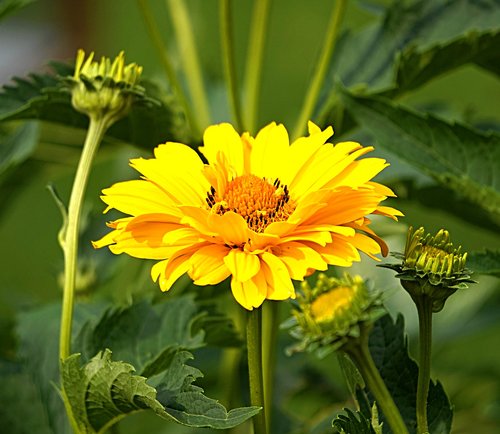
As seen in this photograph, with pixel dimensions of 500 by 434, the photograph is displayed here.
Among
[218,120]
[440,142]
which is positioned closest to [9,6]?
[218,120]

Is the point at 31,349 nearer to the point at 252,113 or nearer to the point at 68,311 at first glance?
the point at 68,311

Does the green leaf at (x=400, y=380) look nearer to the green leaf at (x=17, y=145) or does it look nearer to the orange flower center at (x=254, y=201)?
the orange flower center at (x=254, y=201)

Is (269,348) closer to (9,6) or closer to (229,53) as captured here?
(229,53)

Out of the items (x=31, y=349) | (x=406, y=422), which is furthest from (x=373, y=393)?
(x=31, y=349)

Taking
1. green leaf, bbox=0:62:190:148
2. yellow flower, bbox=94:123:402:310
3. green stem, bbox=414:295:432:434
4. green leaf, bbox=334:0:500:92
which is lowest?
green stem, bbox=414:295:432:434

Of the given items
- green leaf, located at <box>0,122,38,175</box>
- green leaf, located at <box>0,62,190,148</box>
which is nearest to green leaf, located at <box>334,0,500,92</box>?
green leaf, located at <box>0,62,190,148</box>

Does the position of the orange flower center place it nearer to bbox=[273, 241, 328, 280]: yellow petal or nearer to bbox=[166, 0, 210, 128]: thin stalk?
bbox=[273, 241, 328, 280]: yellow petal
